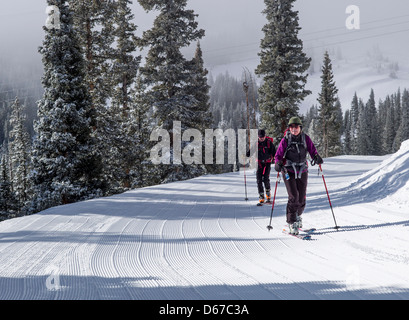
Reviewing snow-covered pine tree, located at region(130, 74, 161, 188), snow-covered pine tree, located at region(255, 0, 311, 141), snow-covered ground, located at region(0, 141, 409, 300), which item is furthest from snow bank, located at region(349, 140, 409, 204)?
snow-covered pine tree, located at region(255, 0, 311, 141)

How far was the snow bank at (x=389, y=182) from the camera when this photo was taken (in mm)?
6984

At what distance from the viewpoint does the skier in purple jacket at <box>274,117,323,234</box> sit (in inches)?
231

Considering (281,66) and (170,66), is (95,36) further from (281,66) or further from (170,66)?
(281,66)

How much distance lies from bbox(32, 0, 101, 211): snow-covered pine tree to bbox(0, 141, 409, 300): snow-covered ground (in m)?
8.26

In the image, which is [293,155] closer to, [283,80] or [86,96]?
[86,96]

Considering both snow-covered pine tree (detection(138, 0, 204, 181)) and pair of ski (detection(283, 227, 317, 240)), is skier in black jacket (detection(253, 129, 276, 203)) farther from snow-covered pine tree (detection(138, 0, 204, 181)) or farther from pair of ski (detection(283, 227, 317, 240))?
snow-covered pine tree (detection(138, 0, 204, 181))

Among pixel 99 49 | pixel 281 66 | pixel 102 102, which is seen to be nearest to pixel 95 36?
pixel 99 49

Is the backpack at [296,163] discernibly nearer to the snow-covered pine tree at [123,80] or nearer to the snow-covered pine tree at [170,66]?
the snow-covered pine tree at [170,66]

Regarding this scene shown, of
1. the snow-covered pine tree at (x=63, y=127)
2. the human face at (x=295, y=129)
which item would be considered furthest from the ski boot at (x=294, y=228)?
the snow-covered pine tree at (x=63, y=127)

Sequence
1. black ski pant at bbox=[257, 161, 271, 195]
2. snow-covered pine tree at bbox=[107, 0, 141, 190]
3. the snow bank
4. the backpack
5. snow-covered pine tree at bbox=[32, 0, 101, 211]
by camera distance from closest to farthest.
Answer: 1. the backpack
2. the snow bank
3. black ski pant at bbox=[257, 161, 271, 195]
4. snow-covered pine tree at bbox=[32, 0, 101, 211]
5. snow-covered pine tree at bbox=[107, 0, 141, 190]

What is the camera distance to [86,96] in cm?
1700

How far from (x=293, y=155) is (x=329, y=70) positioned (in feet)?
153

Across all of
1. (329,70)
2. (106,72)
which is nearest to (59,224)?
(106,72)
